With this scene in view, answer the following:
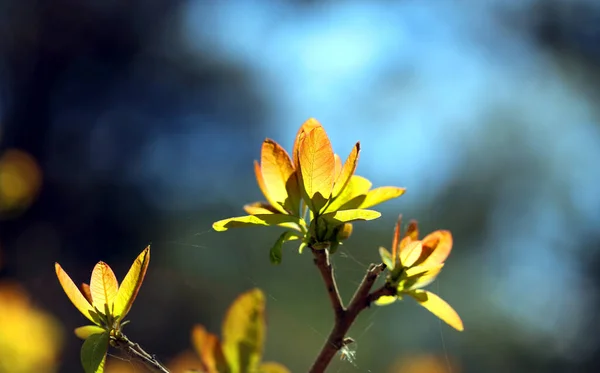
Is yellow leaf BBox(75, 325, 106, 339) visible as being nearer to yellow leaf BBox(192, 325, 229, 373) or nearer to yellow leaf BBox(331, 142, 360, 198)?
yellow leaf BBox(192, 325, 229, 373)

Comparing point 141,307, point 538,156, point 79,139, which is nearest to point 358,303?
point 141,307

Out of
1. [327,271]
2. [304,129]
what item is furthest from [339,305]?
[304,129]

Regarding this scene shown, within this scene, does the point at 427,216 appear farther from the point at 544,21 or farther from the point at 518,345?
the point at 544,21

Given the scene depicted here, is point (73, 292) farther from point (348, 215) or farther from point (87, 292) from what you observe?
point (348, 215)

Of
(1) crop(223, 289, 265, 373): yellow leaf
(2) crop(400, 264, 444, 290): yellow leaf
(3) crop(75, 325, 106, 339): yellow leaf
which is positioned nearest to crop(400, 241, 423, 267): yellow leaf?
(2) crop(400, 264, 444, 290): yellow leaf

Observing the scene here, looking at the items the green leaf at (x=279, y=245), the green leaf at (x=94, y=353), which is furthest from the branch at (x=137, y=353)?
A: the green leaf at (x=279, y=245)

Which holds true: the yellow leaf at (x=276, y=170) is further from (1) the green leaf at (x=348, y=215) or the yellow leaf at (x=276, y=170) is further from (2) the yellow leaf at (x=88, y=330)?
(2) the yellow leaf at (x=88, y=330)
